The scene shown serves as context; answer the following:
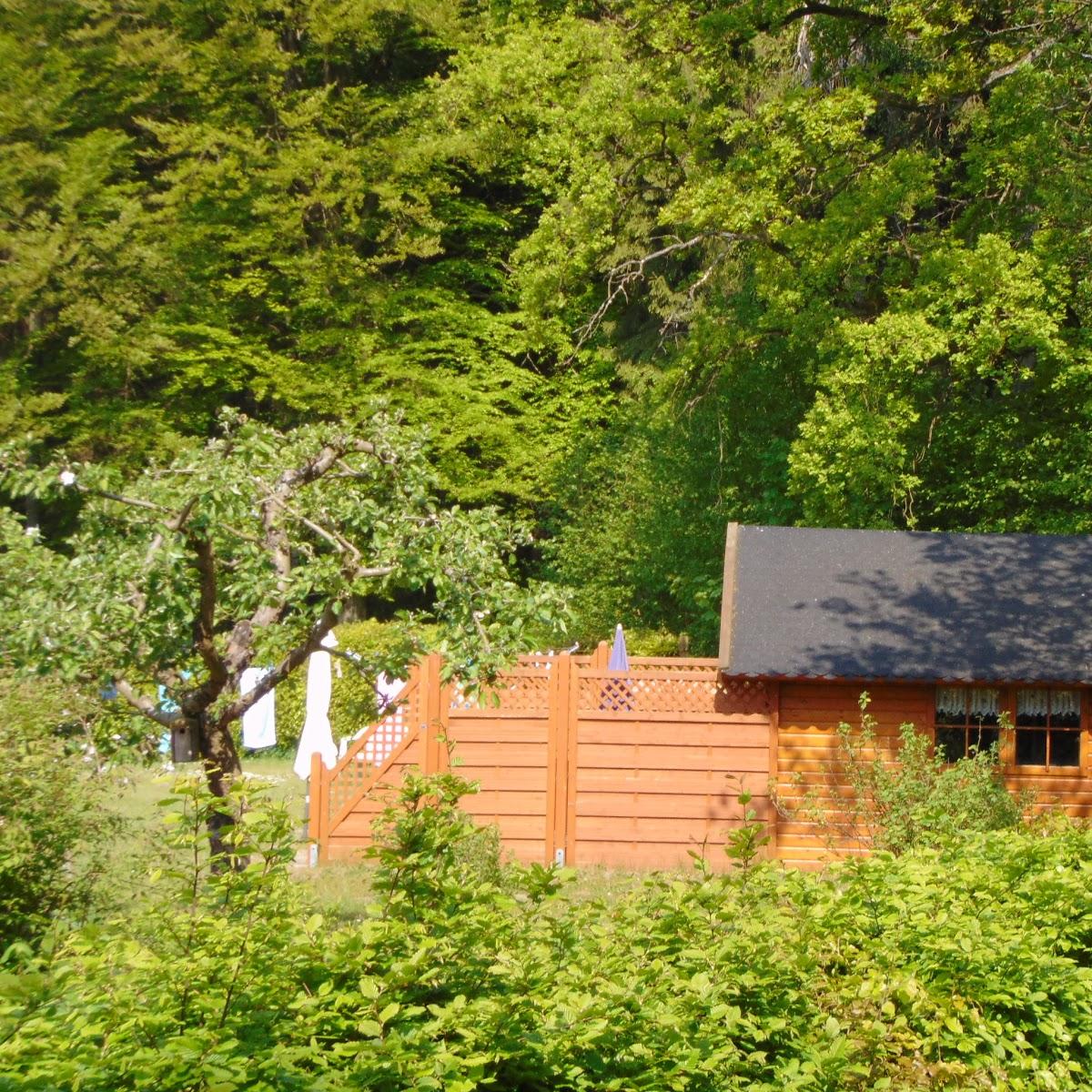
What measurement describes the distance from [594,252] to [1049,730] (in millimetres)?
11397

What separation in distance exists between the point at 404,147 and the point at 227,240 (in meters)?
4.57

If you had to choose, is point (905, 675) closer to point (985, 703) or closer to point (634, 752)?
point (985, 703)

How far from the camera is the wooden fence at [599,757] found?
15.3m

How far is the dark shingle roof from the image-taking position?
14773 millimetres

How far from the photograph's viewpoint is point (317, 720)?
19.1 meters

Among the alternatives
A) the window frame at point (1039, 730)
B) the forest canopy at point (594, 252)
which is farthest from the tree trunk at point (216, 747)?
the forest canopy at point (594, 252)

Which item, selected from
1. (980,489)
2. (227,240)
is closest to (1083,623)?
(980,489)

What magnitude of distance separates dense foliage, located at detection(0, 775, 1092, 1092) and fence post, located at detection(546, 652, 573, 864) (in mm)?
8988

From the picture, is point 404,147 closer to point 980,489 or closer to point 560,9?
point 560,9

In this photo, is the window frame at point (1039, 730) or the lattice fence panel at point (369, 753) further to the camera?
the lattice fence panel at point (369, 753)

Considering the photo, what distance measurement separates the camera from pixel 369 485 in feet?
30.5

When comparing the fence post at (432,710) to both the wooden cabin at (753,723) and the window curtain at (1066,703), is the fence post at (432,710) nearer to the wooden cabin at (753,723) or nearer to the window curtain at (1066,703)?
Result: the wooden cabin at (753,723)

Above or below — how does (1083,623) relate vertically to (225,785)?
above

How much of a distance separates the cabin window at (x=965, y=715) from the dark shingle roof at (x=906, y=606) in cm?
43
